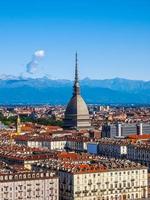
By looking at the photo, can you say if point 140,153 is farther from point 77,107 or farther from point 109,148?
point 77,107

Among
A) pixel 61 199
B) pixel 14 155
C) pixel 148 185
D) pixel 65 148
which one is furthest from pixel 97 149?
pixel 61 199

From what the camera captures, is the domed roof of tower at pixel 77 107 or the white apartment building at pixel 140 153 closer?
the white apartment building at pixel 140 153

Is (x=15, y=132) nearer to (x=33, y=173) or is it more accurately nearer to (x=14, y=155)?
(x=14, y=155)

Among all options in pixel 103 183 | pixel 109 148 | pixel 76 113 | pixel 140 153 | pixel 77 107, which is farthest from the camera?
pixel 77 107

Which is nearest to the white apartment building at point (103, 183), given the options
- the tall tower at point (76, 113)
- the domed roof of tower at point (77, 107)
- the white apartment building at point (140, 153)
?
the white apartment building at point (140, 153)

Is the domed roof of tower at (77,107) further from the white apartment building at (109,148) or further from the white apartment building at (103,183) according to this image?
the white apartment building at (103,183)

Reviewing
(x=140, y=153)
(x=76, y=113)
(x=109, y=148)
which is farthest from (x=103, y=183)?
(x=76, y=113)

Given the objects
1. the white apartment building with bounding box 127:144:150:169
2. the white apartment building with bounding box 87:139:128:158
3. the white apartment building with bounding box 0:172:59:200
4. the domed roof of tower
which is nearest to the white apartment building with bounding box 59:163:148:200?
the white apartment building with bounding box 0:172:59:200

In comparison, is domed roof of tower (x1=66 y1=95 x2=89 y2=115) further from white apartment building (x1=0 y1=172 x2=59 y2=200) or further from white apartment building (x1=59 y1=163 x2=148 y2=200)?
white apartment building (x1=0 y1=172 x2=59 y2=200)
